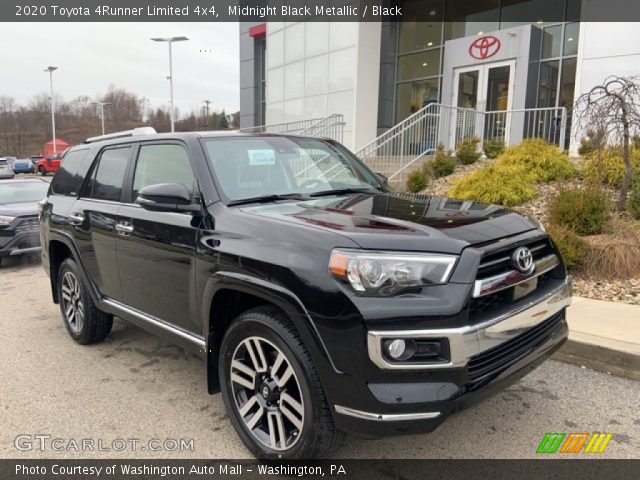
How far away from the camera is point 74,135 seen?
6738cm

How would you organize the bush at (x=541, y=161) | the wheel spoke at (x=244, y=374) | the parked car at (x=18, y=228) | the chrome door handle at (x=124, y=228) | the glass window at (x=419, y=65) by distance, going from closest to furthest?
the wheel spoke at (x=244, y=374), the chrome door handle at (x=124, y=228), the parked car at (x=18, y=228), the bush at (x=541, y=161), the glass window at (x=419, y=65)

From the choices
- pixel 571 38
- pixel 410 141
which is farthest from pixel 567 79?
pixel 410 141

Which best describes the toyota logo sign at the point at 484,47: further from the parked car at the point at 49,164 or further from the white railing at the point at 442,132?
the parked car at the point at 49,164

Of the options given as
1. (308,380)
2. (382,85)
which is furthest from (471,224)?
(382,85)

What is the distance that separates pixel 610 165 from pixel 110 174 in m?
7.69

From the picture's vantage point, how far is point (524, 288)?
283 cm

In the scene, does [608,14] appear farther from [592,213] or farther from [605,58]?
[592,213]

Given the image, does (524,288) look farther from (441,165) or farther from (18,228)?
(18,228)

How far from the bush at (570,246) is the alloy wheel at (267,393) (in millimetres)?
4539

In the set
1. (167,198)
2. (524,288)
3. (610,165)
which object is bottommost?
(524,288)

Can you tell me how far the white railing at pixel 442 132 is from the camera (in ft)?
42.8

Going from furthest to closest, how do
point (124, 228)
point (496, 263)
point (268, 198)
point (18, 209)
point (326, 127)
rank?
point (326, 127), point (18, 209), point (124, 228), point (268, 198), point (496, 263)

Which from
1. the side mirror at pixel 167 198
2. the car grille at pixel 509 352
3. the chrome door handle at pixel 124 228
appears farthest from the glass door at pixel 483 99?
the side mirror at pixel 167 198

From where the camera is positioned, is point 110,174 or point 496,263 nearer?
point 496,263
